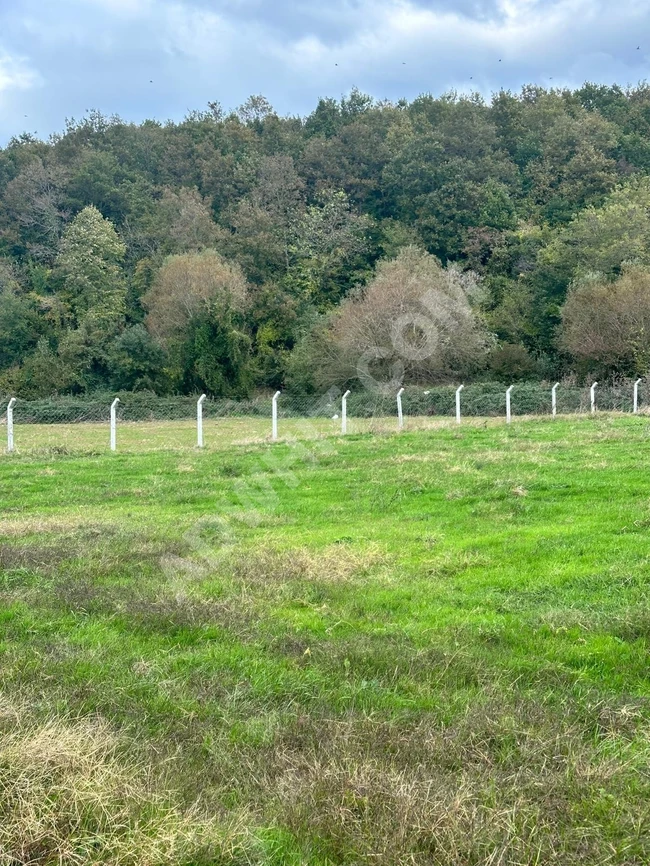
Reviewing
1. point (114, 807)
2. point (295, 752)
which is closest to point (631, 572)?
point (295, 752)

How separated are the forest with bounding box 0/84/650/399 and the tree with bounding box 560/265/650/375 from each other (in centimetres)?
11

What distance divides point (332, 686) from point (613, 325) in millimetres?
32812

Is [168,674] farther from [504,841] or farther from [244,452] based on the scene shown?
[244,452]

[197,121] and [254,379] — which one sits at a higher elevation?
[197,121]

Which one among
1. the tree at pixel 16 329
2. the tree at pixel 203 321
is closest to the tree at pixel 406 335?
the tree at pixel 203 321

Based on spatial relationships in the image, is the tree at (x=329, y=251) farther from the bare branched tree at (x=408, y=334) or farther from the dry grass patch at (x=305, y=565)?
the dry grass patch at (x=305, y=565)

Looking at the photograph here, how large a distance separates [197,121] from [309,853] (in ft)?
227

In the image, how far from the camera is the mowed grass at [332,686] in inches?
106

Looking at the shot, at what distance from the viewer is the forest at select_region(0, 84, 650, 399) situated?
3538 centimetres

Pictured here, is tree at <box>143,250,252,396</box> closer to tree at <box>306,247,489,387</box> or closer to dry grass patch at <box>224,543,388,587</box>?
tree at <box>306,247,489,387</box>

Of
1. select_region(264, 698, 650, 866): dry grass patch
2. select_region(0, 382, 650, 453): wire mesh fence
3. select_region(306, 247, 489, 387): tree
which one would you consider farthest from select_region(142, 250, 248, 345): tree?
select_region(264, 698, 650, 866): dry grass patch

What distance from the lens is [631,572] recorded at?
5.70 metres

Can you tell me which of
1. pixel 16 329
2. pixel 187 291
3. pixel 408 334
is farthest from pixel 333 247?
pixel 16 329

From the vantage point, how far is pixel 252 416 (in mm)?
21969
